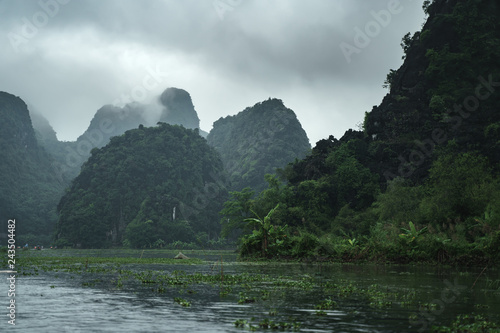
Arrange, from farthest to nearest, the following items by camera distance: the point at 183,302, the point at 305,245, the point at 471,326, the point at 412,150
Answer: the point at 412,150 → the point at 305,245 → the point at 183,302 → the point at 471,326

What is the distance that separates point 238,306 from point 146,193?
15137 cm

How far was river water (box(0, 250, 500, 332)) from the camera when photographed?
1061 cm

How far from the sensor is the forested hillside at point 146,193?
136 metres

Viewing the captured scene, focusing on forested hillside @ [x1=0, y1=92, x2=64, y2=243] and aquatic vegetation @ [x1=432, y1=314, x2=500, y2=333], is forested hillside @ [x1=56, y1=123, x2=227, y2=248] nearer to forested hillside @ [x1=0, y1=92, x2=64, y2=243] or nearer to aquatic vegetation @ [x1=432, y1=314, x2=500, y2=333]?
forested hillside @ [x1=0, y1=92, x2=64, y2=243]

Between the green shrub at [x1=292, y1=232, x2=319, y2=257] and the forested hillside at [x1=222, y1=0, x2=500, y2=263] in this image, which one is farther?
the forested hillside at [x1=222, y1=0, x2=500, y2=263]

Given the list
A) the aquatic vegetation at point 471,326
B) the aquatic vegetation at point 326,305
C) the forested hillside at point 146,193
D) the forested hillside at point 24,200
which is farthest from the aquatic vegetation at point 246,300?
the forested hillside at point 24,200

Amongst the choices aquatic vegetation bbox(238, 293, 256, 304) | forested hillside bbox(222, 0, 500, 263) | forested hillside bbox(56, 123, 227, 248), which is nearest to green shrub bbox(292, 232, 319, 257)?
forested hillside bbox(222, 0, 500, 263)

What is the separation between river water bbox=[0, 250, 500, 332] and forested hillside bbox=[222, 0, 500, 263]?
76.5ft

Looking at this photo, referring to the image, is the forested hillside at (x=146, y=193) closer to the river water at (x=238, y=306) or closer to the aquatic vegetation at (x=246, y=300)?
the river water at (x=238, y=306)

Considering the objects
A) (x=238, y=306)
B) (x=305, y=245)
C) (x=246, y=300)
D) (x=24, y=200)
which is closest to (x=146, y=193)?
(x=24, y=200)

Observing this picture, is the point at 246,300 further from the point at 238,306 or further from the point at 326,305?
the point at 326,305

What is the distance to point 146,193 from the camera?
529 ft

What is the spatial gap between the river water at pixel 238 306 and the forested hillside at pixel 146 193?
114356 millimetres

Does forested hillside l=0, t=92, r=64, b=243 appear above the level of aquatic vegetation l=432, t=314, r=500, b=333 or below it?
above
